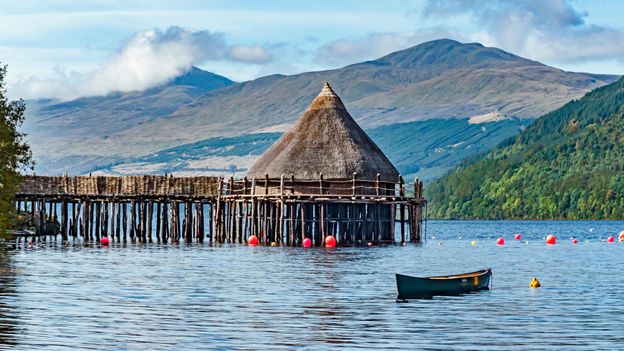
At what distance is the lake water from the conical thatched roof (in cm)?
1510

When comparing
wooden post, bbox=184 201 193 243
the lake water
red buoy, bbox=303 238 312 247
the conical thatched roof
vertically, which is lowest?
the lake water

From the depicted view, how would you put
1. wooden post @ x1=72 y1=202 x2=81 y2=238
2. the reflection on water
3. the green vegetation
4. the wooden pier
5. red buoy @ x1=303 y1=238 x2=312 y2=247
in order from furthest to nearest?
wooden post @ x1=72 y1=202 x2=81 y2=238 → the wooden pier → red buoy @ x1=303 y1=238 x2=312 y2=247 → the green vegetation → the reflection on water

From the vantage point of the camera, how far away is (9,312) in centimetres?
4141

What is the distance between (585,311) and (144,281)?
64.7 feet

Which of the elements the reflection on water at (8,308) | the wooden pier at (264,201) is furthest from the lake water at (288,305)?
the wooden pier at (264,201)

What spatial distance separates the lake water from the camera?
3606 cm

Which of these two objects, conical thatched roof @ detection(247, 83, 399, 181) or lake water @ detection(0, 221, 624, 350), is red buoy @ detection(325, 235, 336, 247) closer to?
conical thatched roof @ detection(247, 83, 399, 181)

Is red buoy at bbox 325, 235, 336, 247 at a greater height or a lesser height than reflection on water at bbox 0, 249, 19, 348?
greater

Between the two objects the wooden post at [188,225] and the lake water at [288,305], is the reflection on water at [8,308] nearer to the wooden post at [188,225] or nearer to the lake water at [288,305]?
the lake water at [288,305]

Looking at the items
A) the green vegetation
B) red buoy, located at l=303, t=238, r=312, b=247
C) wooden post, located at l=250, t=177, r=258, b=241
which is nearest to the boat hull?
the green vegetation

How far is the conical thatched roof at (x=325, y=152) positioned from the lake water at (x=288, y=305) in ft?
49.5

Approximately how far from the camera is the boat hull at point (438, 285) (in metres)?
47.3

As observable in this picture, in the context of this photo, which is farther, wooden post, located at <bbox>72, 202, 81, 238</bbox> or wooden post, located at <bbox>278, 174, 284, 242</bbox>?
wooden post, located at <bbox>72, 202, 81, 238</bbox>

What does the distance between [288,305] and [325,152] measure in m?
45.1
